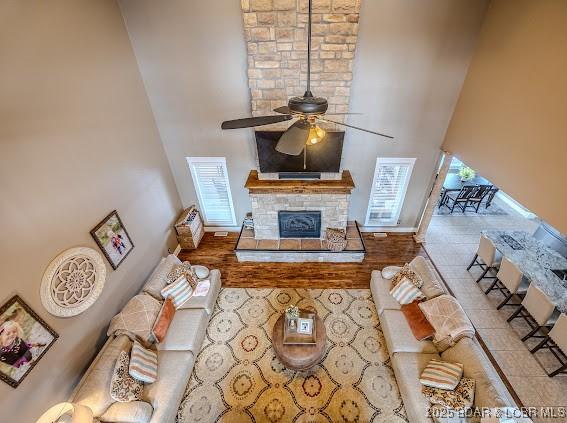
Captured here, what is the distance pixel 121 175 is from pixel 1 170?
5.35ft

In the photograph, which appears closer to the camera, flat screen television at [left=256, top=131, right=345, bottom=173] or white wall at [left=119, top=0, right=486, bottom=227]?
white wall at [left=119, top=0, right=486, bottom=227]

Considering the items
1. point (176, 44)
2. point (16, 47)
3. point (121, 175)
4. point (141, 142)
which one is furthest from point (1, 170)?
point (176, 44)

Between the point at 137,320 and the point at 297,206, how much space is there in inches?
130

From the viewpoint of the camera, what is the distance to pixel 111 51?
3871 mm

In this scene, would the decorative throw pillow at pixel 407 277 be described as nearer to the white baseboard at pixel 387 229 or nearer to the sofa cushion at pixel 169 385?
the white baseboard at pixel 387 229

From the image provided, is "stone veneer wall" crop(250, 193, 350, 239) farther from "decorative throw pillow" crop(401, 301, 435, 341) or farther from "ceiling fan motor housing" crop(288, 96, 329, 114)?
"ceiling fan motor housing" crop(288, 96, 329, 114)

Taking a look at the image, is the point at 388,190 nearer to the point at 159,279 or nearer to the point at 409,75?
the point at 409,75

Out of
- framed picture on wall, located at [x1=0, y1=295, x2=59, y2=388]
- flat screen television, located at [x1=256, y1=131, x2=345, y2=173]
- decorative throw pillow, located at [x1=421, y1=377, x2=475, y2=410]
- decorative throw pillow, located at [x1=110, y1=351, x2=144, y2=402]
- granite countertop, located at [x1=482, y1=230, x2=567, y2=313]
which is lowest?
decorative throw pillow, located at [x1=421, y1=377, x2=475, y2=410]

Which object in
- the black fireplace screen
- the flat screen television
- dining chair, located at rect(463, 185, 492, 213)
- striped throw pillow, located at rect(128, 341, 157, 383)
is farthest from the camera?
dining chair, located at rect(463, 185, 492, 213)

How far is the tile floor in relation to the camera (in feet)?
11.5

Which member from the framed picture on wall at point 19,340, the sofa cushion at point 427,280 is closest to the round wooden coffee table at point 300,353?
the sofa cushion at point 427,280

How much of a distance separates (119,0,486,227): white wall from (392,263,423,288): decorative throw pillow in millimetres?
2157

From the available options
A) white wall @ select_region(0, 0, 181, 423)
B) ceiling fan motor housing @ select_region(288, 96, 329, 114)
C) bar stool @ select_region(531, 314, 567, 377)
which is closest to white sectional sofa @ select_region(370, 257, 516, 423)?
bar stool @ select_region(531, 314, 567, 377)

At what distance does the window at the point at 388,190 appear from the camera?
539 centimetres
